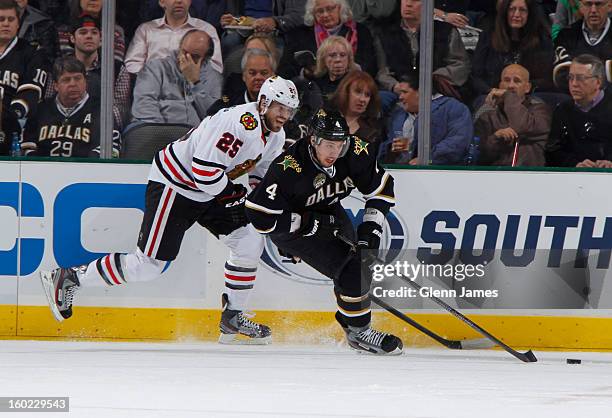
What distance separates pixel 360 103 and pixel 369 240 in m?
1.08

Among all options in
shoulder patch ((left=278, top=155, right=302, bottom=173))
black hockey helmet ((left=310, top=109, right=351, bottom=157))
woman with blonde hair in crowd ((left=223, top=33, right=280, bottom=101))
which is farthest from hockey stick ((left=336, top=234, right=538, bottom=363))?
woman with blonde hair in crowd ((left=223, top=33, right=280, bottom=101))

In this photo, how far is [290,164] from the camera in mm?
5371

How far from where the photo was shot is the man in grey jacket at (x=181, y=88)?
6250 millimetres

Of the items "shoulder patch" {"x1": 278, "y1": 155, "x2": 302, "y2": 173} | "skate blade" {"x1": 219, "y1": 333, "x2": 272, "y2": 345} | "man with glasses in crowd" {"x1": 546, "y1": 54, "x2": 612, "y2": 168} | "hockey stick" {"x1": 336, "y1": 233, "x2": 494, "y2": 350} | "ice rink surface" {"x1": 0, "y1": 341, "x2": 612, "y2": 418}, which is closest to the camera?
"ice rink surface" {"x1": 0, "y1": 341, "x2": 612, "y2": 418}

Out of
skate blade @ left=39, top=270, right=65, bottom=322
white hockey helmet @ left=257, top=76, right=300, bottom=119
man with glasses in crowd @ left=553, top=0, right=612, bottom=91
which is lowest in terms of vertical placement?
skate blade @ left=39, top=270, right=65, bottom=322

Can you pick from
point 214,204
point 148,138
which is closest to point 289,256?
point 214,204

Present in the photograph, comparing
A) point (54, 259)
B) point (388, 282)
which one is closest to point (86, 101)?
point (54, 259)

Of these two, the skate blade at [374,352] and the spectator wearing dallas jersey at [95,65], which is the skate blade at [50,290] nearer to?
the spectator wearing dallas jersey at [95,65]

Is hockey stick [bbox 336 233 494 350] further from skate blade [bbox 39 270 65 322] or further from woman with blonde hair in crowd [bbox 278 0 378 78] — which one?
skate blade [bbox 39 270 65 322]

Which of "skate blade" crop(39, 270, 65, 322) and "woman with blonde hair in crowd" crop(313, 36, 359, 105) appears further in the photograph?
"woman with blonde hair in crowd" crop(313, 36, 359, 105)

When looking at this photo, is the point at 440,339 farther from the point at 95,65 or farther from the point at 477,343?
the point at 95,65

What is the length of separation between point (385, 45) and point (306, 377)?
241cm

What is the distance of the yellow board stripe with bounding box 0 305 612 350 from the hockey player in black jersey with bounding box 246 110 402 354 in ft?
1.61

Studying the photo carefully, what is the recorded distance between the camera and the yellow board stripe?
19.6 ft
